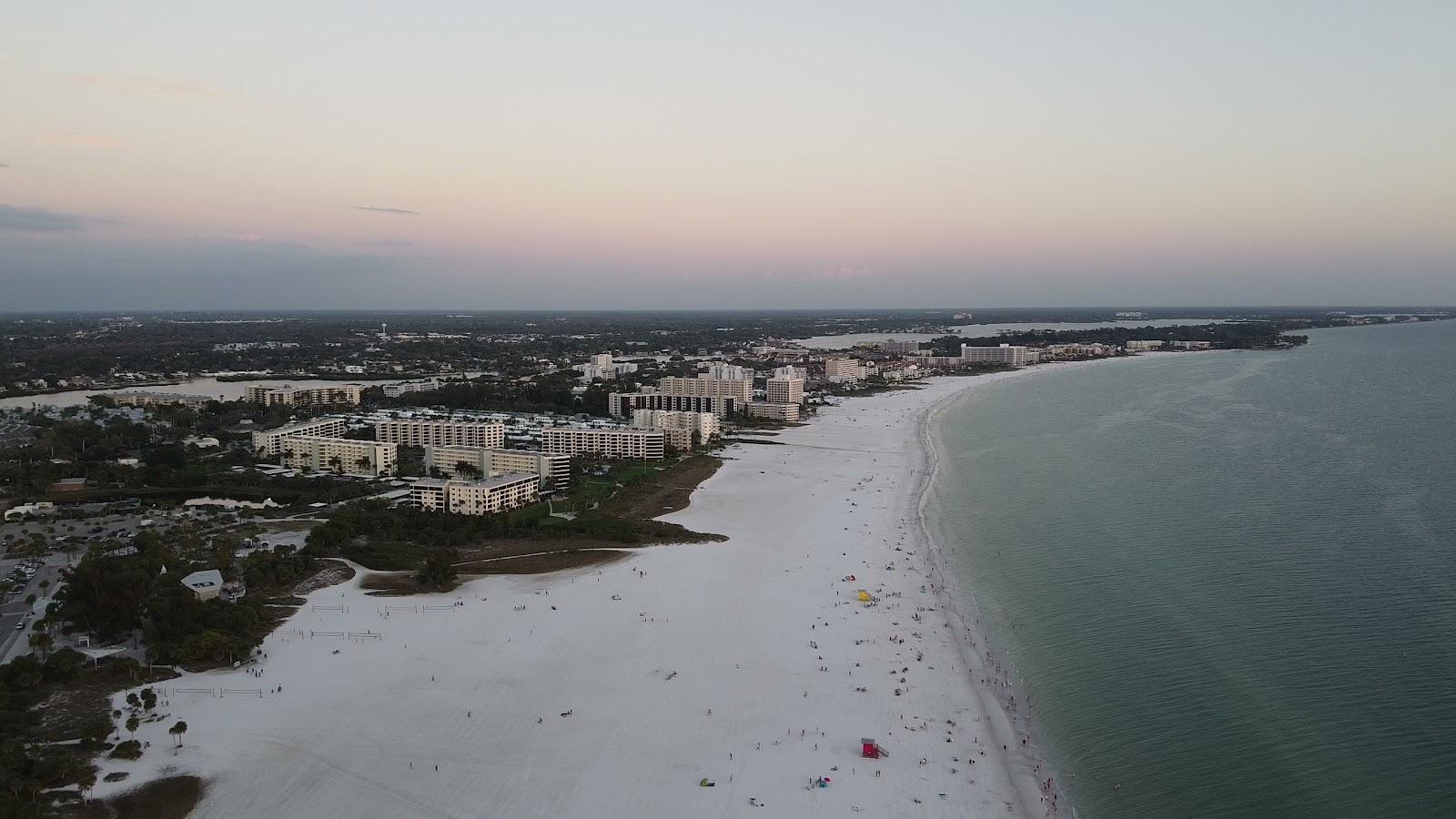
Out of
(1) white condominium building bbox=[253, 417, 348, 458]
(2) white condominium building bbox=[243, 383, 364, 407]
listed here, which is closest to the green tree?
(1) white condominium building bbox=[253, 417, 348, 458]

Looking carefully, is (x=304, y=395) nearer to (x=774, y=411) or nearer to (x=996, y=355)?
(x=774, y=411)

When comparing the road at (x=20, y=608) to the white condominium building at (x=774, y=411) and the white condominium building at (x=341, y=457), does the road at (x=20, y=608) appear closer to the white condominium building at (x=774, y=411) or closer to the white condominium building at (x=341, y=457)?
the white condominium building at (x=341, y=457)

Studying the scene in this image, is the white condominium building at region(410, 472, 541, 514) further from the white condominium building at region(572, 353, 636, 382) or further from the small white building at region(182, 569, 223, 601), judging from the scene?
the white condominium building at region(572, 353, 636, 382)

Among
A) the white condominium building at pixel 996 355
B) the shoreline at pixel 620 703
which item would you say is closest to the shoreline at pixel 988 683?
the shoreline at pixel 620 703

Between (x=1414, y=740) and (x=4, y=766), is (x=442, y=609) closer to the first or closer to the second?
(x=4, y=766)

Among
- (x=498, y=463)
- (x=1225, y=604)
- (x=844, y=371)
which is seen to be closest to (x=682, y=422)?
(x=498, y=463)

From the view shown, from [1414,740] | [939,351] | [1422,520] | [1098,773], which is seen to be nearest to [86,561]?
[1098,773]
